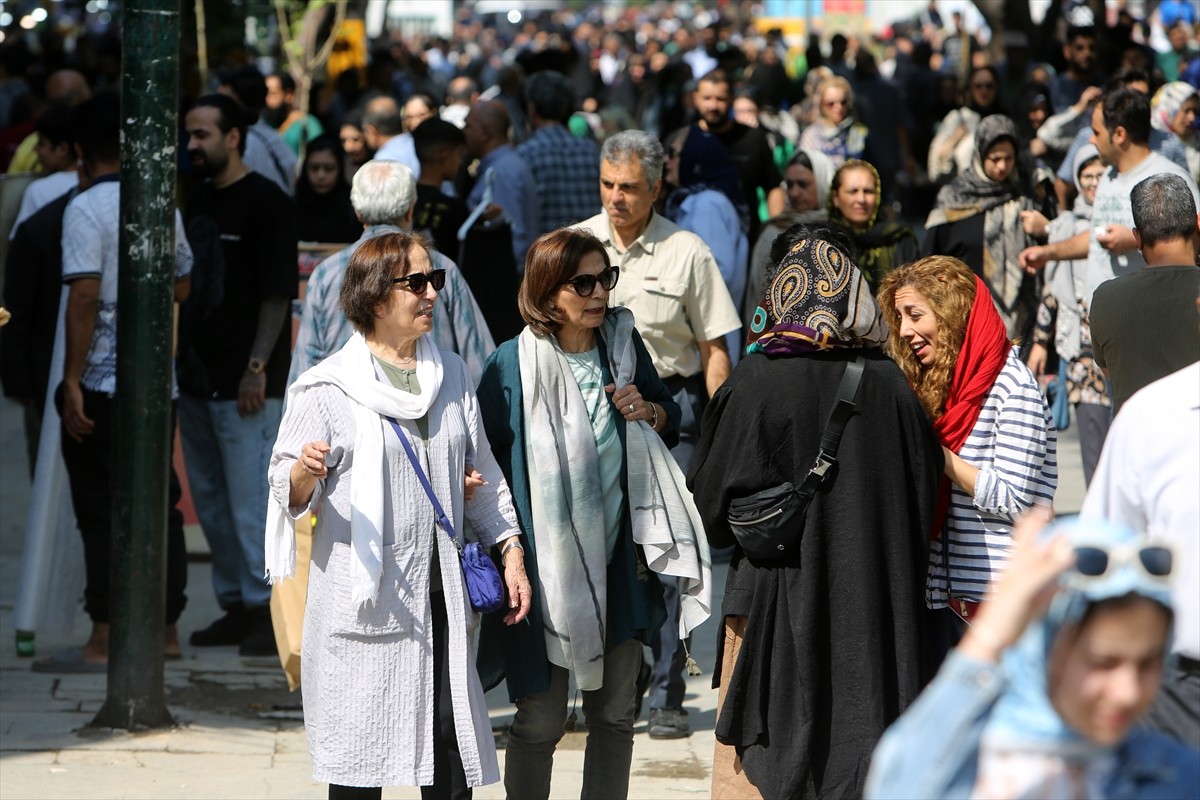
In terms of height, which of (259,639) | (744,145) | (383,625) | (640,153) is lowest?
(259,639)

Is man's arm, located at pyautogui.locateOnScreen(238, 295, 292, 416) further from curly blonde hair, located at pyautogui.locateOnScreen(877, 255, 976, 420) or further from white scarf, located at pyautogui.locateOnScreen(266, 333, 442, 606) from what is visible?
curly blonde hair, located at pyautogui.locateOnScreen(877, 255, 976, 420)

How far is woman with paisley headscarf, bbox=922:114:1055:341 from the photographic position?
880cm

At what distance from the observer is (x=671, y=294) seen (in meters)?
6.19

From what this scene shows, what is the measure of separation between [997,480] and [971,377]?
28cm

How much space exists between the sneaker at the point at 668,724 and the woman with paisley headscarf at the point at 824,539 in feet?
6.37

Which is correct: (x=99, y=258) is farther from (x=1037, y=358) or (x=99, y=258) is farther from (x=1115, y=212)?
(x=1037, y=358)

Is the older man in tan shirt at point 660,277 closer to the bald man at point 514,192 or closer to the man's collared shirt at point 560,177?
the bald man at point 514,192

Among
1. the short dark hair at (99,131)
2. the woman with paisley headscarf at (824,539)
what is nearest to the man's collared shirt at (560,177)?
the short dark hair at (99,131)

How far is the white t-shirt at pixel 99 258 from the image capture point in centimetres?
677

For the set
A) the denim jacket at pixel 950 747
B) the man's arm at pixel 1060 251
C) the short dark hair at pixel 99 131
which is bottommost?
the denim jacket at pixel 950 747

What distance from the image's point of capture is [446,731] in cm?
469

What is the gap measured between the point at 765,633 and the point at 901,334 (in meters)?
0.91

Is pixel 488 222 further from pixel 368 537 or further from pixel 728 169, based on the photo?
pixel 368 537

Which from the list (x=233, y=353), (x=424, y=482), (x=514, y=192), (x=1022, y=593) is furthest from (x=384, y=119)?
(x=1022, y=593)
